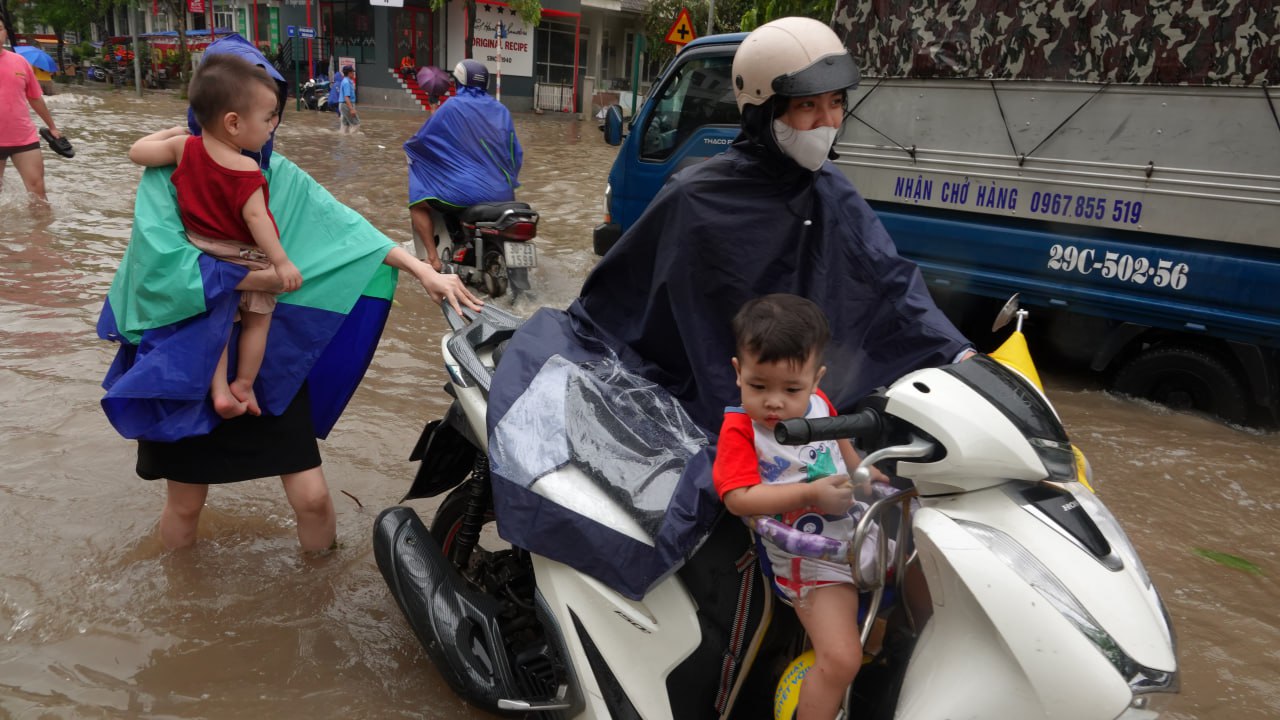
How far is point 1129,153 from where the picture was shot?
5062 mm

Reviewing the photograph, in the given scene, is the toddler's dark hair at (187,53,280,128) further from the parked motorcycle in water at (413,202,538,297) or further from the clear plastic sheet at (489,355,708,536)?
the parked motorcycle in water at (413,202,538,297)

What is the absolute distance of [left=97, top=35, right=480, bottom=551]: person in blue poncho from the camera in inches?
102

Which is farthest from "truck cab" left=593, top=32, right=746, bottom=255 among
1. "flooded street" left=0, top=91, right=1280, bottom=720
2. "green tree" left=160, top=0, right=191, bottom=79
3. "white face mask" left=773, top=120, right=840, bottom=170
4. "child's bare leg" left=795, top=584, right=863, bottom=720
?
"green tree" left=160, top=0, right=191, bottom=79

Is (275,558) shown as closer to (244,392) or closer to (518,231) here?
(244,392)

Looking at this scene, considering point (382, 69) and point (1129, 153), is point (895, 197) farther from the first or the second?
point (382, 69)

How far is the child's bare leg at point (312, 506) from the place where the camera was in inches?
120

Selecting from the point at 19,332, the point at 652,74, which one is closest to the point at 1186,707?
the point at 19,332

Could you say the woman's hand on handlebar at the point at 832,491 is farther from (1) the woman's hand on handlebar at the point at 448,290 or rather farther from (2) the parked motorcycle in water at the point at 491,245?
(2) the parked motorcycle in water at the point at 491,245

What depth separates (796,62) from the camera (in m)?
2.22

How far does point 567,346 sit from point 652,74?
33573mm

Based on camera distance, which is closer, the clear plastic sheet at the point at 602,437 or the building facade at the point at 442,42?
the clear plastic sheet at the point at 602,437

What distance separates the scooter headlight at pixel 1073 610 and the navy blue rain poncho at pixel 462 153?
5964mm

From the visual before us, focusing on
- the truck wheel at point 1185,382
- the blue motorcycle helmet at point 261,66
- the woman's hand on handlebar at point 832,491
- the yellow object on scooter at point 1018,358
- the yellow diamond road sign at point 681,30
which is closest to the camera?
the woman's hand on handlebar at point 832,491

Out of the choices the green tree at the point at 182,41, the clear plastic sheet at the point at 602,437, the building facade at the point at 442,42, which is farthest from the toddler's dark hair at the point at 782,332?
the green tree at the point at 182,41
